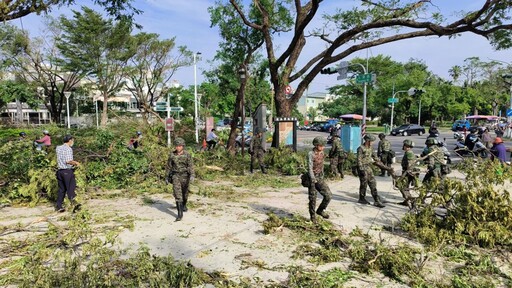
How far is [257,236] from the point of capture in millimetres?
6133

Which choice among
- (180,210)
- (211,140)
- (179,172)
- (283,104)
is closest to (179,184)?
(179,172)

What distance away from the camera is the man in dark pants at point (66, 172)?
7.46 m

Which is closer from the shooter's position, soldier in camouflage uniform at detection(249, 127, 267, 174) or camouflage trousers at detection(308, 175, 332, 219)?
camouflage trousers at detection(308, 175, 332, 219)

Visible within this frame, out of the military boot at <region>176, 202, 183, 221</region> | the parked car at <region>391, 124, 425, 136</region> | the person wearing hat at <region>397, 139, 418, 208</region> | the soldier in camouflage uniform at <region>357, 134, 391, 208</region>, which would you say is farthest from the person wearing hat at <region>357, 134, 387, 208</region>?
the parked car at <region>391, 124, 425, 136</region>

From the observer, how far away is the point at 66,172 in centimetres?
755

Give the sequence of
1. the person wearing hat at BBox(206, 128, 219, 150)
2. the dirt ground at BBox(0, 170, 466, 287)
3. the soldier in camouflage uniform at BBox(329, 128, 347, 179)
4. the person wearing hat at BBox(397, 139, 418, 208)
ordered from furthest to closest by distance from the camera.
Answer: the person wearing hat at BBox(206, 128, 219, 150), the soldier in camouflage uniform at BBox(329, 128, 347, 179), the person wearing hat at BBox(397, 139, 418, 208), the dirt ground at BBox(0, 170, 466, 287)

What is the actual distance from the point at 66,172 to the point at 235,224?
3839 millimetres

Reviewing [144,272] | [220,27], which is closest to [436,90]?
[220,27]

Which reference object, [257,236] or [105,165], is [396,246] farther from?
[105,165]

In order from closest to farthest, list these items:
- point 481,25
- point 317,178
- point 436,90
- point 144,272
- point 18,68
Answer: point 144,272, point 317,178, point 481,25, point 18,68, point 436,90

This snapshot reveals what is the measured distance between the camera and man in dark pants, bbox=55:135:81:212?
7.46 meters

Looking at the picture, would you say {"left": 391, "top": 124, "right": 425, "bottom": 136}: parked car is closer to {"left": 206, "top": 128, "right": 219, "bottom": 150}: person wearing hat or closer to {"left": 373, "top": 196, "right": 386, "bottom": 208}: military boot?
{"left": 206, "top": 128, "right": 219, "bottom": 150}: person wearing hat

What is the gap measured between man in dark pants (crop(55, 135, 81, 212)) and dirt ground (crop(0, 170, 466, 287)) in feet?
1.36

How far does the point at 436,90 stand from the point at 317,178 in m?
52.2
